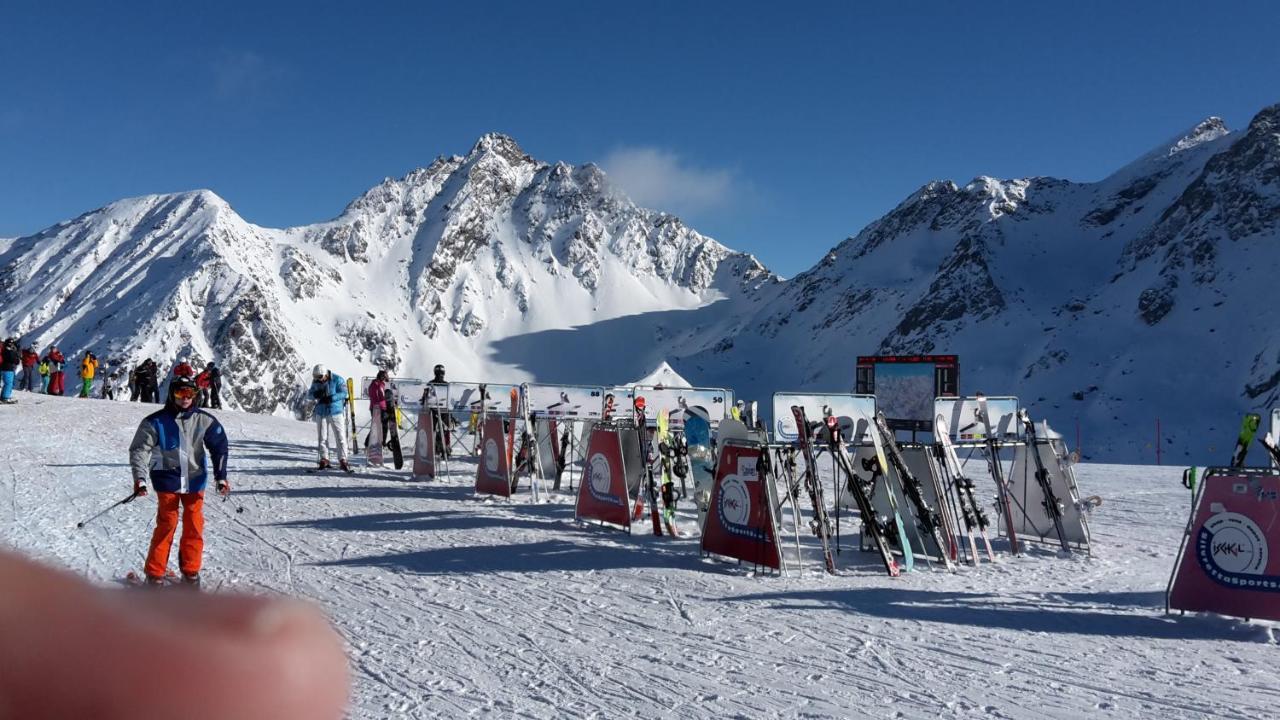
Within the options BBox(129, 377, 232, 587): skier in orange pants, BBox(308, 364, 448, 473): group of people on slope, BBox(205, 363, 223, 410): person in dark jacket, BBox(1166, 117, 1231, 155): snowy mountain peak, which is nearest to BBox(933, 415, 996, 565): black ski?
BBox(129, 377, 232, 587): skier in orange pants

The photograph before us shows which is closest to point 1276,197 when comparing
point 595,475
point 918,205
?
point 918,205

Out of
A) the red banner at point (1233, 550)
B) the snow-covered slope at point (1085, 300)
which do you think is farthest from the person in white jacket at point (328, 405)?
the snow-covered slope at point (1085, 300)

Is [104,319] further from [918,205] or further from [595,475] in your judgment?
[595,475]

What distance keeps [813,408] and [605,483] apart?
330 centimetres

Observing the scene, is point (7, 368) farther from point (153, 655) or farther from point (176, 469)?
point (153, 655)

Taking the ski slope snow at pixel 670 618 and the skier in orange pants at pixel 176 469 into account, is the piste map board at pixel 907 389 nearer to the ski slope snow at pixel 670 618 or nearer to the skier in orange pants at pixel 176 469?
the ski slope snow at pixel 670 618

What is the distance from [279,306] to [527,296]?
44.5 metres

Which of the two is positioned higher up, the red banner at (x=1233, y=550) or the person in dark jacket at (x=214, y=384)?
the person in dark jacket at (x=214, y=384)

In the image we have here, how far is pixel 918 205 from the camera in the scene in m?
116

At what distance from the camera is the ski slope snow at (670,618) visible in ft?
16.8

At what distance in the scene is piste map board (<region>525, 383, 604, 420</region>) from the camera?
561 inches

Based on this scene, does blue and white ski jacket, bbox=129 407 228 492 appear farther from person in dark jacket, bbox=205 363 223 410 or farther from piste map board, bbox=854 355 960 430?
person in dark jacket, bbox=205 363 223 410

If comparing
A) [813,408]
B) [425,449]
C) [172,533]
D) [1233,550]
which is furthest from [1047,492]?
[425,449]

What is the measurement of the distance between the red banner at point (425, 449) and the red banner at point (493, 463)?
76.9 inches
